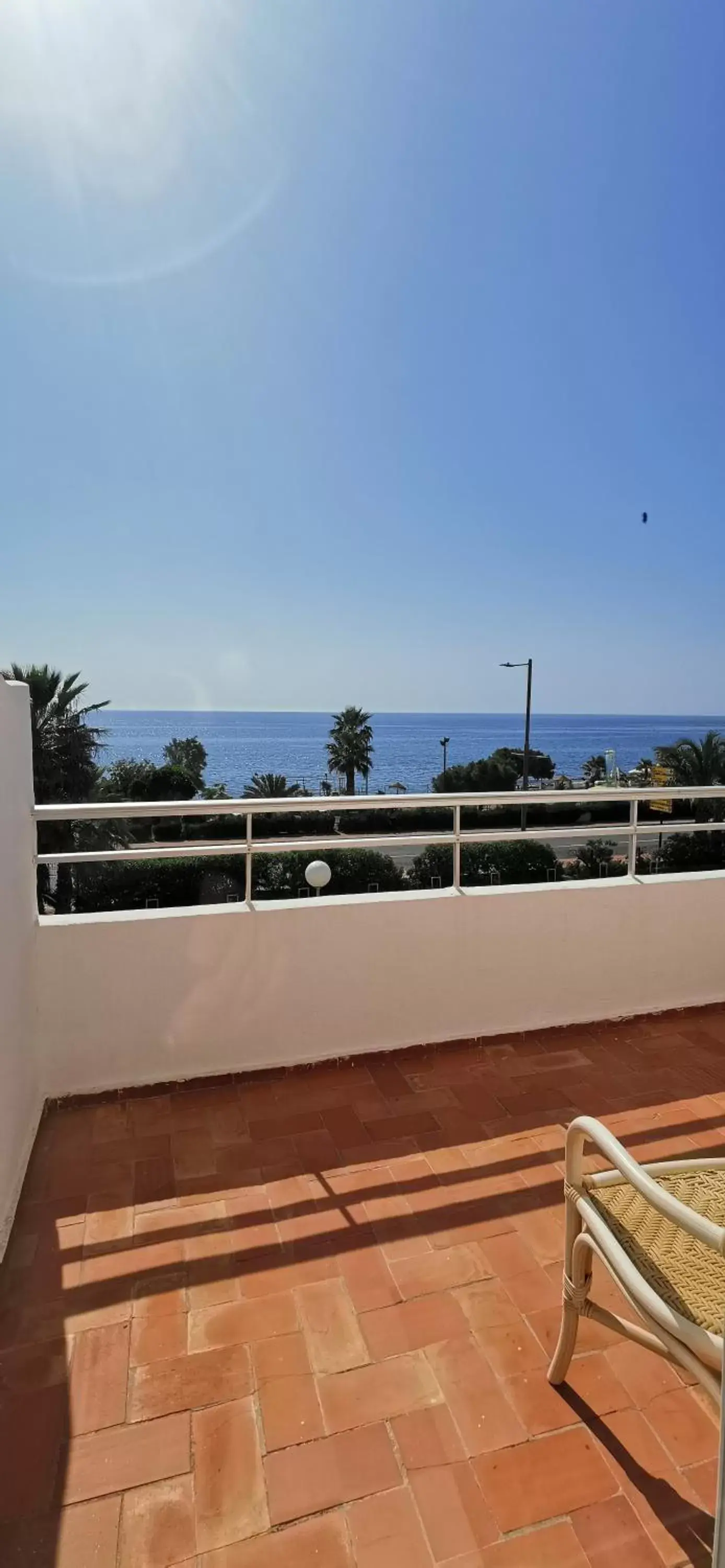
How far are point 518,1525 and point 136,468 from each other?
27.4 meters

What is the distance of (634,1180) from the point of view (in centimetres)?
97

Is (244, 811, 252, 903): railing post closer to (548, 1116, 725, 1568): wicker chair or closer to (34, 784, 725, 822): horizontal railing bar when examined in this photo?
(34, 784, 725, 822): horizontal railing bar

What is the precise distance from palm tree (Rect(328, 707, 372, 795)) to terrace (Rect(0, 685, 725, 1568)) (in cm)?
2793

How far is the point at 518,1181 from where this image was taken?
1922 mm

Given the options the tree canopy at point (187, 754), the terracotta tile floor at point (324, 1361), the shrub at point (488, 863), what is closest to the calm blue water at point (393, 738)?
the tree canopy at point (187, 754)

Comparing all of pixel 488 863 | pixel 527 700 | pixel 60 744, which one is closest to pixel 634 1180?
pixel 60 744

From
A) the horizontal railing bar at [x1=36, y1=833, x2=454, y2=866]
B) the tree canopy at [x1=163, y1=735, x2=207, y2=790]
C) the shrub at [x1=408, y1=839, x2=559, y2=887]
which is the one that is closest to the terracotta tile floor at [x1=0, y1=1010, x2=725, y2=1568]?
the horizontal railing bar at [x1=36, y1=833, x2=454, y2=866]

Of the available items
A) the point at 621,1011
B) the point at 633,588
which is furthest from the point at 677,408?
the point at 633,588

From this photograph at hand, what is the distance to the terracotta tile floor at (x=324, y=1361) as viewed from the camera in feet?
3.53

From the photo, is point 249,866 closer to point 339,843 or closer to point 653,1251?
point 339,843

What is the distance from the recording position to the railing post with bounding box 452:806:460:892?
2.72 meters

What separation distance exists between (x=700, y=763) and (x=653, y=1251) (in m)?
21.0

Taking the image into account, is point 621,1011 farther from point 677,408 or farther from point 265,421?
point 265,421

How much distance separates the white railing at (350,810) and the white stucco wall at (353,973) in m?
0.20
